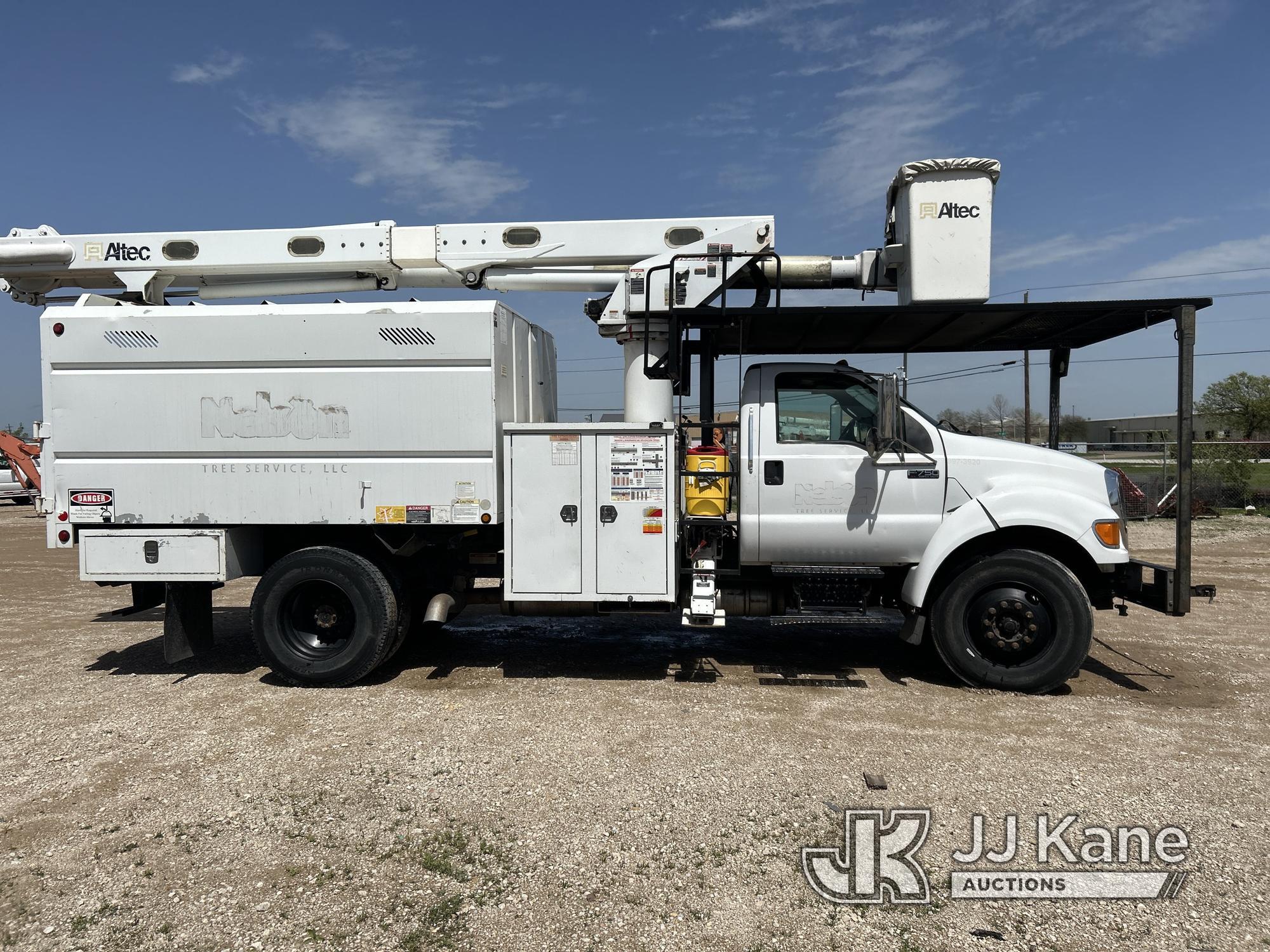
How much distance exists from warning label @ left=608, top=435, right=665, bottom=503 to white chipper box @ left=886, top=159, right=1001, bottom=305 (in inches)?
86.7

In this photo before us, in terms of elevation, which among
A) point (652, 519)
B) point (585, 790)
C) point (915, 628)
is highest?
point (652, 519)

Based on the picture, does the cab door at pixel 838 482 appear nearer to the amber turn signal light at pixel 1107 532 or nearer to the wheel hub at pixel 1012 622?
the wheel hub at pixel 1012 622

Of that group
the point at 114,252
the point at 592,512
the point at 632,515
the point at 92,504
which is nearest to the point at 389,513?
the point at 592,512

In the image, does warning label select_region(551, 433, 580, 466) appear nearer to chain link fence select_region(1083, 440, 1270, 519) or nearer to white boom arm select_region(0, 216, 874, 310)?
white boom arm select_region(0, 216, 874, 310)

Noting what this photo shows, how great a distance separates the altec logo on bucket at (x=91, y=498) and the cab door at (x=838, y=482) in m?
4.96

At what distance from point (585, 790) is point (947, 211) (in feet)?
15.2

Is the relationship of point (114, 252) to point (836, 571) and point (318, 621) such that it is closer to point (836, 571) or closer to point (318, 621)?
point (318, 621)

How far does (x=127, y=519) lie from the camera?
5.82 meters

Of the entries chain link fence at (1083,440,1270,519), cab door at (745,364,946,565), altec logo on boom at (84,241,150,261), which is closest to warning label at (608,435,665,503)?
cab door at (745,364,946,565)

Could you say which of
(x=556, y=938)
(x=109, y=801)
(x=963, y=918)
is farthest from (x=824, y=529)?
(x=109, y=801)

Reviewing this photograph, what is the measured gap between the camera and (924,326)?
6.07m

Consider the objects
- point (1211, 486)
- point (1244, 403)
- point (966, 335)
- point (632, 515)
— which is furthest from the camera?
point (1244, 403)

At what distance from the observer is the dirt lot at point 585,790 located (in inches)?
117

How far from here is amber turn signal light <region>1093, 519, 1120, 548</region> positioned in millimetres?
5512
